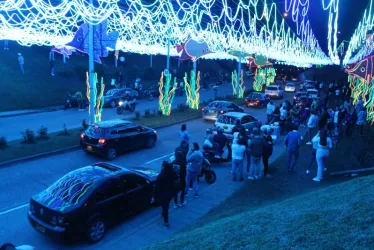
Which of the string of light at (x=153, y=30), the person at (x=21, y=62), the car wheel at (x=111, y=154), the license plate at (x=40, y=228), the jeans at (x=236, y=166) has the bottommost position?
the car wheel at (x=111, y=154)

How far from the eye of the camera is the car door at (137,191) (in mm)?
8414

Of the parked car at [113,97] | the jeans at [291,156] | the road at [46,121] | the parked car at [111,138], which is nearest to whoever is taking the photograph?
the jeans at [291,156]

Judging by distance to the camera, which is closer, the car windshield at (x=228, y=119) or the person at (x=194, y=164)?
the person at (x=194, y=164)

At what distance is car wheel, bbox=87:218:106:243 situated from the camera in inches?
288

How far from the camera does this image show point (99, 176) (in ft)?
26.2

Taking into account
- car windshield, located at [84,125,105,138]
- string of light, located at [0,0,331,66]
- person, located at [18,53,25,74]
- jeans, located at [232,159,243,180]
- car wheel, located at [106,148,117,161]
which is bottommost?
car wheel, located at [106,148,117,161]

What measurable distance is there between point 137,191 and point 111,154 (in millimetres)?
5512

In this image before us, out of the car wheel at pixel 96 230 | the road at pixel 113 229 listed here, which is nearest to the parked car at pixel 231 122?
the road at pixel 113 229

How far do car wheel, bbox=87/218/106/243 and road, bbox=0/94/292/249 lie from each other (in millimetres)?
146

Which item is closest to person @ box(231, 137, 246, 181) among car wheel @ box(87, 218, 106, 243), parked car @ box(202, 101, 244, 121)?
car wheel @ box(87, 218, 106, 243)

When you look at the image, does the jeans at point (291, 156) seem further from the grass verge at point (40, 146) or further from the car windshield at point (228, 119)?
the grass verge at point (40, 146)

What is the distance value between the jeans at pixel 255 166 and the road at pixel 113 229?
85cm

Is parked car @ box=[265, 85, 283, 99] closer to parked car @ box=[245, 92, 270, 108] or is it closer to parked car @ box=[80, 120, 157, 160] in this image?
parked car @ box=[245, 92, 270, 108]

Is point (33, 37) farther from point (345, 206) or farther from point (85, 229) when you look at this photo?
point (345, 206)
